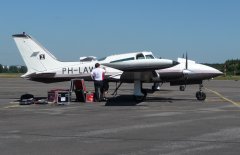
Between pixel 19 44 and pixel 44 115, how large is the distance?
25.7 feet

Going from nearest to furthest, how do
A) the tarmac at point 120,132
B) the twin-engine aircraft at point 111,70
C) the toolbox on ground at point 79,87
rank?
the tarmac at point 120,132 < the toolbox on ground at point 79,87 < the twin-engine aircraft at point 111,70

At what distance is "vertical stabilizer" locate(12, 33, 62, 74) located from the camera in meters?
21.0

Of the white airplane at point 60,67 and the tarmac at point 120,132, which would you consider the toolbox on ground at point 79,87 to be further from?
the tarmac at point 120,132

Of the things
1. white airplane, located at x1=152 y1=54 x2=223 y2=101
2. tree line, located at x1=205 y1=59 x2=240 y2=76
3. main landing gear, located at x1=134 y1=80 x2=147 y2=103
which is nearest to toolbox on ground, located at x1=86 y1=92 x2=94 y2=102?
main landing gear, located at x1=134 y1=80 x2=147 y2=103

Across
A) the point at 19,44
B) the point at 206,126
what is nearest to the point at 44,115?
the point at 206,126

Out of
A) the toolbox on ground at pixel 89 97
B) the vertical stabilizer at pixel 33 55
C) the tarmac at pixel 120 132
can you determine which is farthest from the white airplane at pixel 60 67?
the tarmac at pixel 120 132

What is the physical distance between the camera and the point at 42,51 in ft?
70.4

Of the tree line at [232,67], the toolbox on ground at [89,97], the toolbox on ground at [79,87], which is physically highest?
the tree line at [232,67]

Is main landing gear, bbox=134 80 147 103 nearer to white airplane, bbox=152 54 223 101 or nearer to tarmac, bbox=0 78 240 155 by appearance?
white airplane, bbox=152 54 223 101

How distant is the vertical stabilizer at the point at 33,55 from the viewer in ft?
68.8

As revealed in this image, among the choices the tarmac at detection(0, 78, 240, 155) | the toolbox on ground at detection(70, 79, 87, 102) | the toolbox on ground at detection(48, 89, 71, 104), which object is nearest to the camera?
the tarmac at detection(0, 78, 240, 155)

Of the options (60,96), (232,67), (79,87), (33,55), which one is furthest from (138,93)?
(232,67)

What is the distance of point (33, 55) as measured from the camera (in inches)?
836

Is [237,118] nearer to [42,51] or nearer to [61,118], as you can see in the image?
[61,118]
